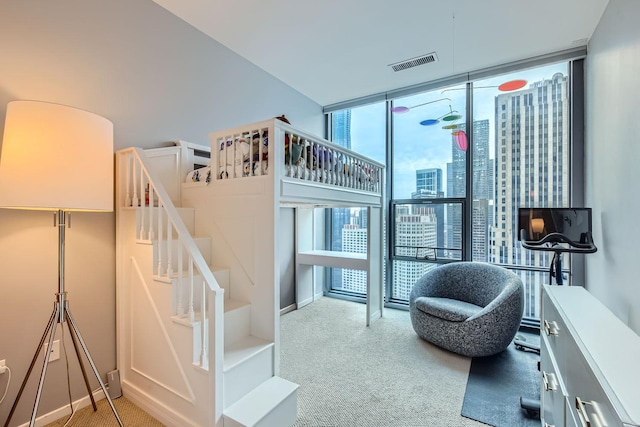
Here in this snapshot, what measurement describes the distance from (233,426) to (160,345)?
2.25 ft

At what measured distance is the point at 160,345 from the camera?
1.75 m

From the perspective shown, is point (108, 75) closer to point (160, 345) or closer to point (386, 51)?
point (160, 345)

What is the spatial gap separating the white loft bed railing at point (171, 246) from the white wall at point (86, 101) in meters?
0.23

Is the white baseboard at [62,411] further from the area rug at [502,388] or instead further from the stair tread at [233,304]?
the area rug at [502,388]

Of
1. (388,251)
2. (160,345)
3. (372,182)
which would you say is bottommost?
(160,345)

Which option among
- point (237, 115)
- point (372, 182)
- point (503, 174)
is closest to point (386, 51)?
point (372, 182)

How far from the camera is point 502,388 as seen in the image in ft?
6.68

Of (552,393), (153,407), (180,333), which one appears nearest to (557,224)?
(552,393)

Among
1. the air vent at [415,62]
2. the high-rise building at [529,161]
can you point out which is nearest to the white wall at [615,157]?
the high-rise building at [529,161]

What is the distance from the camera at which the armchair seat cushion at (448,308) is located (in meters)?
2.47

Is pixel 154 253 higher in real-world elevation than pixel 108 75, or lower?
lower

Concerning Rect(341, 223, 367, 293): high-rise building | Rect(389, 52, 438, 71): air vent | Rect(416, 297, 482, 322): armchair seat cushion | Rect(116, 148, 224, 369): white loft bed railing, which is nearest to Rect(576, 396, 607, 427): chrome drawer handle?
Rect(116, 148, 224, 369): white loft bed railing

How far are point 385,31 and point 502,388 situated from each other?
3072 mm

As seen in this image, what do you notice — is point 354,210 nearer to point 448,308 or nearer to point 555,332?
point 448,308
